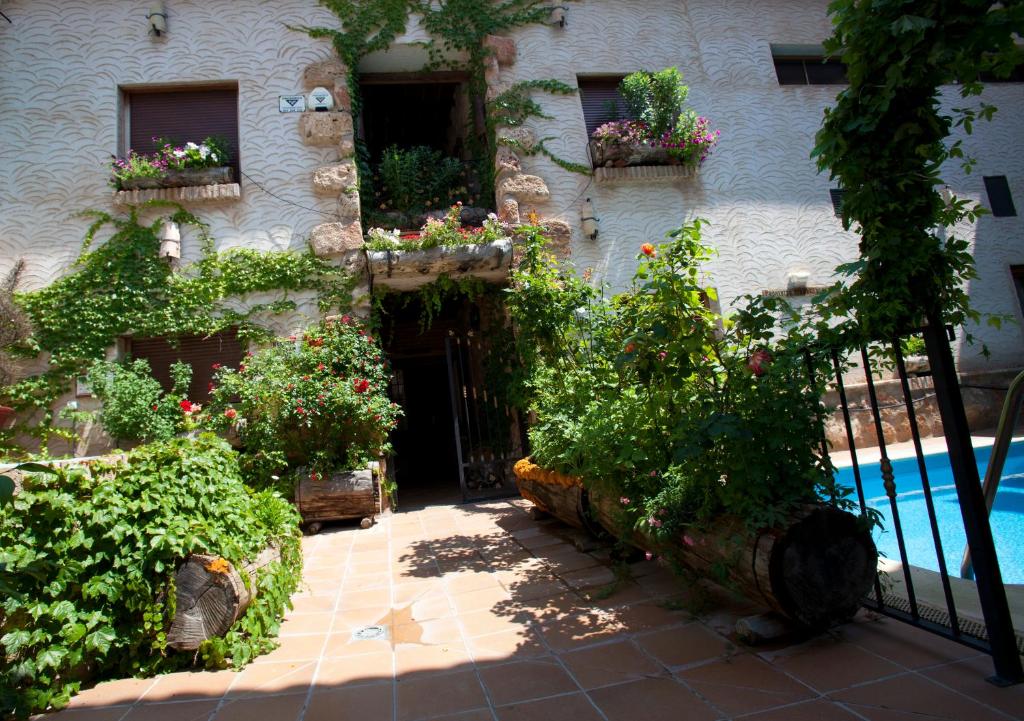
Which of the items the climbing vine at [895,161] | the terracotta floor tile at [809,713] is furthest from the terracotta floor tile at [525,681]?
the climbing vine at [895,161]

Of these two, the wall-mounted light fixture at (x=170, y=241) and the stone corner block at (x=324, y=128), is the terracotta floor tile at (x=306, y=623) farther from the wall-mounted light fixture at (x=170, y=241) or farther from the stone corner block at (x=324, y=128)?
the stone corner block at (x=324, y=128)

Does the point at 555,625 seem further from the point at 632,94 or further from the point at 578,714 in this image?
the point at 632,94

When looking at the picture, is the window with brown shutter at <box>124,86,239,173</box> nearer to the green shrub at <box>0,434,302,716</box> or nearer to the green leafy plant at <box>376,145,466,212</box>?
the green leafy plant at <box>376,145,466,212</box>

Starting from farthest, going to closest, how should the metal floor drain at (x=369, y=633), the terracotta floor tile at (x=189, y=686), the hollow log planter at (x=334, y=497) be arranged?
A: 1. the hollow log planter at (x=334, y=497)
2. the metal floor drain at (x=369, y=633)
3. the terracotta floor tile at (x=189, y=686)

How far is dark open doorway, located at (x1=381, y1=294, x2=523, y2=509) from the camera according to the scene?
6.42 m

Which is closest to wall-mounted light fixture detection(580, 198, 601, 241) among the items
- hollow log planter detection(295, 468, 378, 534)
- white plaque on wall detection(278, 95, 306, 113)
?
white plaque on wall detection(278, 95, 306, 113)

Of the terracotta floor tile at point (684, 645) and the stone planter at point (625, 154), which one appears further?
the stone planter at point (625, 154)

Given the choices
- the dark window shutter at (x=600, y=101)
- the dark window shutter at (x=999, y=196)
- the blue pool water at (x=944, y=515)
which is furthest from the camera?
the dark window shutter at (x=999, y=196)

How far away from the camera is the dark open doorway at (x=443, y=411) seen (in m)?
6.42

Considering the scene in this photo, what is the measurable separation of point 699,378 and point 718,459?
17.2 inches

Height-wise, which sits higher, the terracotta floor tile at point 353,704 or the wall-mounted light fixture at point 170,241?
the wall-mounted light fixture at point 170,241

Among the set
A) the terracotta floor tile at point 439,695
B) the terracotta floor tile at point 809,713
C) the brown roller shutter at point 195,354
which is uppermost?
the brown roller shutter at point 195,354

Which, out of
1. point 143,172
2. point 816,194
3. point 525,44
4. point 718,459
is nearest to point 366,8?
point 525,44

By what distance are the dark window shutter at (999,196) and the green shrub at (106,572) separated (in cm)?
984
